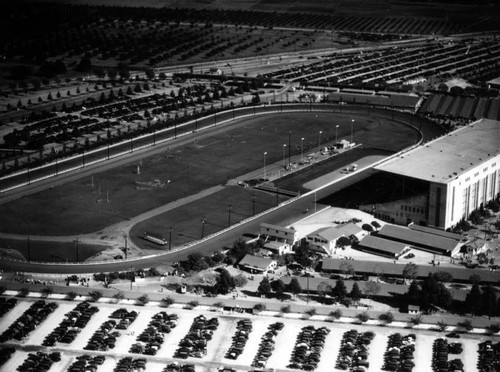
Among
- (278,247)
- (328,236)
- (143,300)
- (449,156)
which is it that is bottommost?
(143,300)

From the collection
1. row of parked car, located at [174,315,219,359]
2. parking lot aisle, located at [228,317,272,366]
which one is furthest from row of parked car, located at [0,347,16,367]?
parking lot aisle, located at [228,317,272,366]

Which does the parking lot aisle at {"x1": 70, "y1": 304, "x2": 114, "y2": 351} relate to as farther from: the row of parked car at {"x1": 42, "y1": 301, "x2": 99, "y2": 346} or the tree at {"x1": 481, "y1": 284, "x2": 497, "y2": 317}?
the tree at {"x1": 481, "y1": 284, "x2": 497, "y2": 317}

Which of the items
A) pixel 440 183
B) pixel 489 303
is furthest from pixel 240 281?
pixel 440 183

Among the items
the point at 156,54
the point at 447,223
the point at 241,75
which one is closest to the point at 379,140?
the point at 447,223

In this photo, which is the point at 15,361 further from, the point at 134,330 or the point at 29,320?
the point at 134,330

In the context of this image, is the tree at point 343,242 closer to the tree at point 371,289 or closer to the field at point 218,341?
the tree at point 371,289

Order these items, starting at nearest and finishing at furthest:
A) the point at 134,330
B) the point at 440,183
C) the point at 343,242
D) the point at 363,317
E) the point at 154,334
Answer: the point at 154,334 < the point at 134,330 < the point at 363,317 < the point at 343,242 < the point at 440,183

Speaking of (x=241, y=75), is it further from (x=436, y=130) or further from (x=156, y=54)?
(x=436, y=130)
